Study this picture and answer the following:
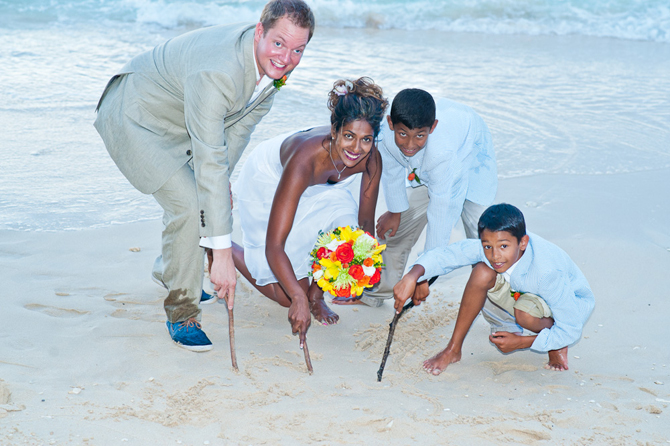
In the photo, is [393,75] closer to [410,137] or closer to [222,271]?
[410,137]

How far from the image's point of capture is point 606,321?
3957 millimetres

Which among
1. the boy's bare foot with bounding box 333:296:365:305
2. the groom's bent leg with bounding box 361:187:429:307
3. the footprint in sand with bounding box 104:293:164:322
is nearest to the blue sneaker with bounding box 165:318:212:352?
the footprint in sand with bounding box 104:293:164:322

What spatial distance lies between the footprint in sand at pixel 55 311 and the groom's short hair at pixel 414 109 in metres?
2.19

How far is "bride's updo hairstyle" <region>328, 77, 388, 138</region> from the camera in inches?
140

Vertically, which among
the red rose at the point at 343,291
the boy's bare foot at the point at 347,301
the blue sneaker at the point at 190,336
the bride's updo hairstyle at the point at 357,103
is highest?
the bride's updo hairstyle at the point at 357,103

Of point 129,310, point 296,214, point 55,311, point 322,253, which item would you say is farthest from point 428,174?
point 55,311

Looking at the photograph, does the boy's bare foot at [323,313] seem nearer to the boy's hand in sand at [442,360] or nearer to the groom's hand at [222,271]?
the boy's hand in sand at [442,360]

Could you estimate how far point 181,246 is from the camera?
3467 millimetres

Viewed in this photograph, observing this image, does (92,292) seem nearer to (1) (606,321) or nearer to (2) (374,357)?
(2) (374,357)

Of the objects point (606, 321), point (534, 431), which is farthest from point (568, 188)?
point (534, 431)

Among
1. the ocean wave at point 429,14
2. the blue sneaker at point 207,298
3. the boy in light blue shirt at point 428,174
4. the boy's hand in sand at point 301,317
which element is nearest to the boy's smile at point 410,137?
the boy in light blue shirt at point 428,174

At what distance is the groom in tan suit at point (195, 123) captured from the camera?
3037 mm

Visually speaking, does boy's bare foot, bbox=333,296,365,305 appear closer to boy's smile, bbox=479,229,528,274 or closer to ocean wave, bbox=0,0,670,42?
boy's smile, bbox=479,229,528,274

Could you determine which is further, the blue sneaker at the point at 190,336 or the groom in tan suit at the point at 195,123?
the blue sneaker at the point at 190,336
